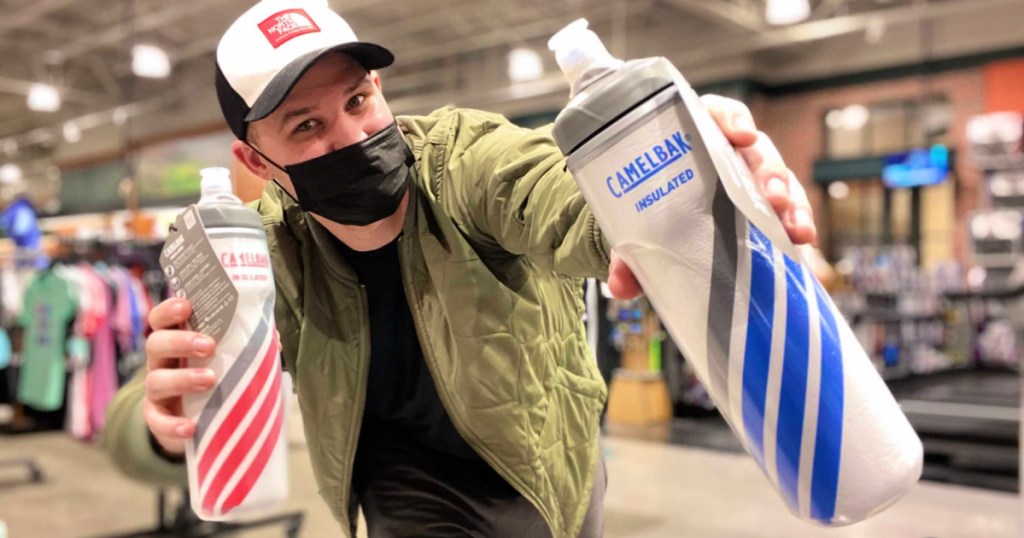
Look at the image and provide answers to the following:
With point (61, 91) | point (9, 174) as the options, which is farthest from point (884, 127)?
point (9, 174)

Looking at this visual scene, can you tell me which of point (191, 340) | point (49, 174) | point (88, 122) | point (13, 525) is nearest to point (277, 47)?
point (191, 340)

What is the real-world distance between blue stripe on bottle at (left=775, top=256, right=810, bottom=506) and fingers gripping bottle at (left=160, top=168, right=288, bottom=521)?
45 centimetres

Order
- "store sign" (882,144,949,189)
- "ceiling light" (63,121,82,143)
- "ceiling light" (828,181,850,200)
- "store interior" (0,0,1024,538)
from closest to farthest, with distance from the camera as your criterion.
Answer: "store interior" (0,0,1024,538)
"store sign" (882,144,949,189)
"ceiling light" (828,181,850,200)
"ceiling light" (63,121,82,143)

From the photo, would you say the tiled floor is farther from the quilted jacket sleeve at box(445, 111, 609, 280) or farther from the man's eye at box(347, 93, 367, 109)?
the man's eye at box(347, 93, 367, 109)

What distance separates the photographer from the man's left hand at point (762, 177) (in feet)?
1.92

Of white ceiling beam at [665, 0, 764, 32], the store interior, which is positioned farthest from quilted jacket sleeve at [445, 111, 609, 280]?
white ceiling beam at [665, 0, 764, 32]

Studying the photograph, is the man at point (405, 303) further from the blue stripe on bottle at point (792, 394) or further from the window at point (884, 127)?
the window at point (884, 127)

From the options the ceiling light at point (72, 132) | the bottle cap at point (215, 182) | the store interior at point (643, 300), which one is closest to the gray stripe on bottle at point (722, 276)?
the bottle cap at point (215, 182)

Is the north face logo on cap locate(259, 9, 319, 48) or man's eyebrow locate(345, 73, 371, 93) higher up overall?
the north face logo on cap locate(259, 9, 319, 48)

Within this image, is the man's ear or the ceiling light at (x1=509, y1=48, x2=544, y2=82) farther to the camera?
the ceiling light at (x1=509, y1=48, x2=544, y2=82)

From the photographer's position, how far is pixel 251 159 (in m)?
1.05

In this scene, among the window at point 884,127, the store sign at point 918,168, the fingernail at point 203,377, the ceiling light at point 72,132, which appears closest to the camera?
the fingernail at point 203,377

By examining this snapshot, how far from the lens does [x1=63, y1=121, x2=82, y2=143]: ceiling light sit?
48.6 ft

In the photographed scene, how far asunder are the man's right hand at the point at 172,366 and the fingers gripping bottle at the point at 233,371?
0.03 ft
